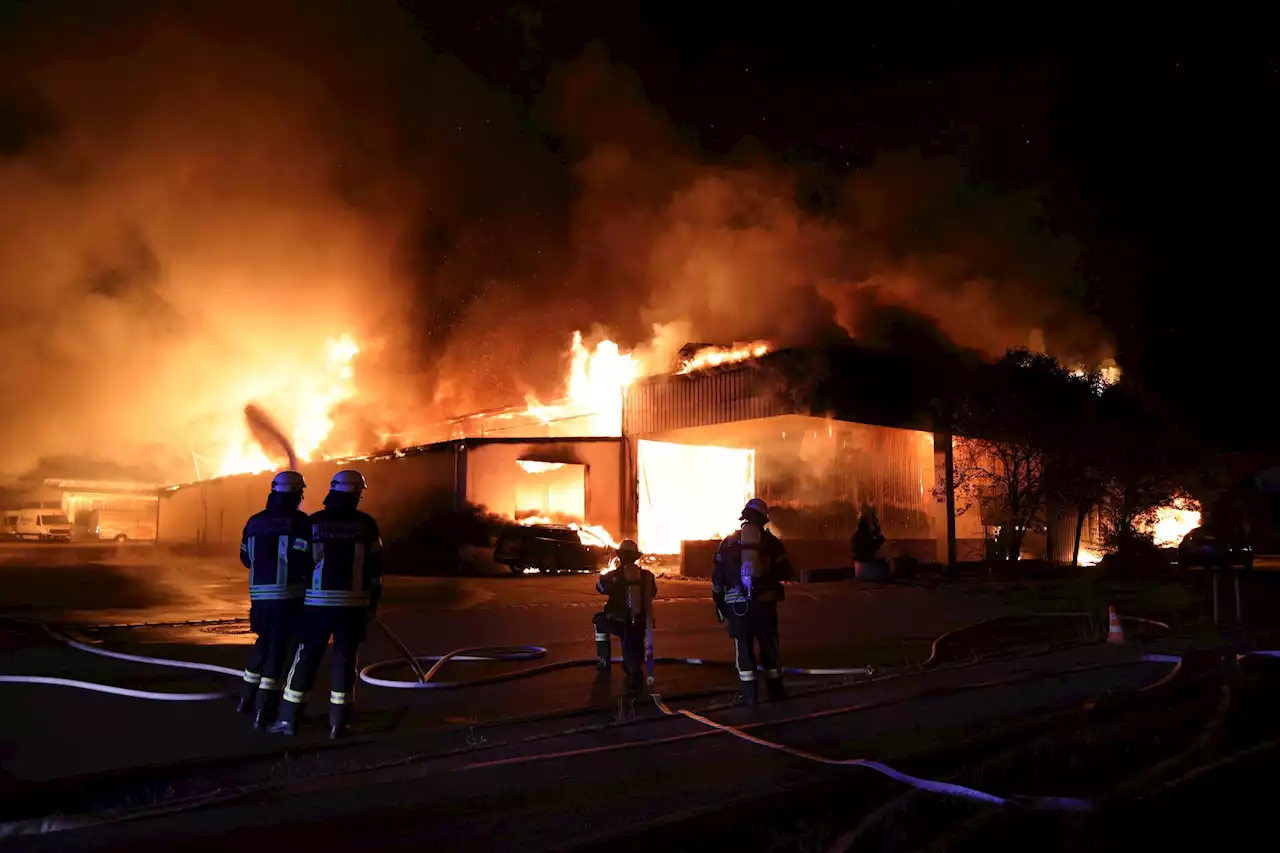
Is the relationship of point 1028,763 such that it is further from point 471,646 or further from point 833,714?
point 471,646

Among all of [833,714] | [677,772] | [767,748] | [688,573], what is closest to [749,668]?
[833,714]

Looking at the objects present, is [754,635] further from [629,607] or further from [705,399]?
[705,399]

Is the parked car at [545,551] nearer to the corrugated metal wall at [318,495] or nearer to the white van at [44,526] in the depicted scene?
the corrugated metal wall at [318,495]

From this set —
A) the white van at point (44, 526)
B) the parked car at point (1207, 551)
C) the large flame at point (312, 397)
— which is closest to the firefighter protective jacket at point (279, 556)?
the parked car at point (1207, 551)

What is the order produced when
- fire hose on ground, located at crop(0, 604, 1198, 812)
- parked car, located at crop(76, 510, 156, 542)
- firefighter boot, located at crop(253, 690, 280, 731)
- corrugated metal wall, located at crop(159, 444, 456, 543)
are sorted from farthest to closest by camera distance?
parked car, located at crop(76, 510, 156, 542) < corrugated metal wall, located at crop(159, 444, 456, 543) < firefighter boot, located at crop(253, 690, 280, 731) < fire hose on ground, located at crop(0, 604, 1198, 812)

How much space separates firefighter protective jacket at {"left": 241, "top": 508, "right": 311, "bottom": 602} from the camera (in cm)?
647

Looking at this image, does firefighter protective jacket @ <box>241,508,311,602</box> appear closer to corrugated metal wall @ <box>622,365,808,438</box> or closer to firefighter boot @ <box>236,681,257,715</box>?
firefighter boot @ <box>236,681,257,715</box>

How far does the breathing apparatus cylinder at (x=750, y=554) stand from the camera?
7.27 metres

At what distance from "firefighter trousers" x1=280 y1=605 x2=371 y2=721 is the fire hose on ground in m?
0.98

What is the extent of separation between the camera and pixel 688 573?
25.1m

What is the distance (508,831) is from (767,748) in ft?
6.84

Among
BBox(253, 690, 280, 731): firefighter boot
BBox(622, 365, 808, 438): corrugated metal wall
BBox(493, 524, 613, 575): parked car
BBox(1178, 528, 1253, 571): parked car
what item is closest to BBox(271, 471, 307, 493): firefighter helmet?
BBox(253, 690, 280, 731): firefighter boot

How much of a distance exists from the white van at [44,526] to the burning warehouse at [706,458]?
29701 mm

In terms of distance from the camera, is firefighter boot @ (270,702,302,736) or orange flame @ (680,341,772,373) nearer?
firefighter boot @ (270,702,302,736)
